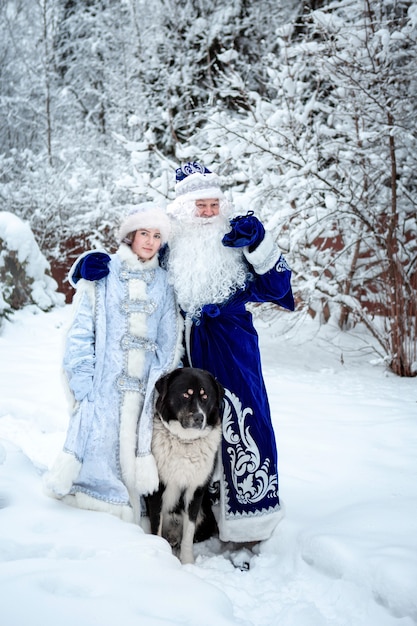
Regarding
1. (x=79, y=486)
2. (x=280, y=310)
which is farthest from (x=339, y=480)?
(x=280, y=310)

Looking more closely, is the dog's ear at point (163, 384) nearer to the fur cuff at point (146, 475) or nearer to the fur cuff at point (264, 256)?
the fur cuff at point (146, 475)

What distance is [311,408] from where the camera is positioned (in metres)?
4.76

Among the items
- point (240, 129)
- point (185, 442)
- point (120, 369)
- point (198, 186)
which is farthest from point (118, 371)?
point (240, 129)

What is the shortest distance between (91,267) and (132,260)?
22cm

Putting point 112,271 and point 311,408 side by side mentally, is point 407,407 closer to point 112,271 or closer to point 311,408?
point 311,408

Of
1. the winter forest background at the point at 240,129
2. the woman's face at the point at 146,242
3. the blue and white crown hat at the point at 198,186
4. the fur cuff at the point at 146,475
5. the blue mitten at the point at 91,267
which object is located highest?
the winter forest background at the point at 240,129

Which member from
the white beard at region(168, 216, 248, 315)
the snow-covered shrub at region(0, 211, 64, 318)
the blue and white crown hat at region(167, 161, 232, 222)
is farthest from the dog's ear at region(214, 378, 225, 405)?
the snow-covered shrub at region(0, 211, 64, 318)

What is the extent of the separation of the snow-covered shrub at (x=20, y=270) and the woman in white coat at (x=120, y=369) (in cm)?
574

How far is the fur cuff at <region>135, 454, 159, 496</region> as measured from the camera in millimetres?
2352

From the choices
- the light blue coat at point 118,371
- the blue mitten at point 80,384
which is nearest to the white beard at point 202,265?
the light blue coat at point 118,371

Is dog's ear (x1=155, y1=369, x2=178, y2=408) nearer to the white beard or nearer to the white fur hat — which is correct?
the white beard

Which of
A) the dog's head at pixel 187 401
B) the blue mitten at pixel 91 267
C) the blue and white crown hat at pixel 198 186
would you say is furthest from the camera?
the blue and white crown hat at pixel 198 186

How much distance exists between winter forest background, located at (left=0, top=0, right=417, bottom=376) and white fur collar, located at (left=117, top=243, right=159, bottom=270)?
353 centimetres

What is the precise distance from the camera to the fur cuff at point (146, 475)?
235 centimetres
